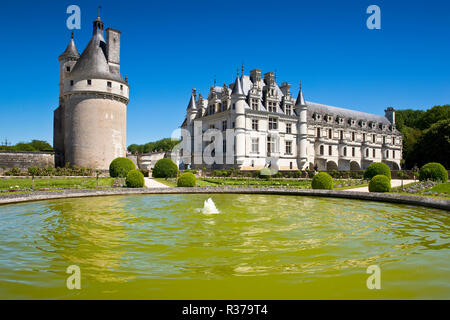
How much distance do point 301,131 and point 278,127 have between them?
420cm

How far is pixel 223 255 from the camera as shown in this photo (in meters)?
5.55

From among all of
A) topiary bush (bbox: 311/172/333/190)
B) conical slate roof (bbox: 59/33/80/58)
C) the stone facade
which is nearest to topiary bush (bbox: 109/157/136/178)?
the stone facade

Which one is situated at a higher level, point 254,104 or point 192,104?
point 192,104

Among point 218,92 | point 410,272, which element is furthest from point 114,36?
point 410,272

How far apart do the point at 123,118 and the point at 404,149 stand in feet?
A: 180

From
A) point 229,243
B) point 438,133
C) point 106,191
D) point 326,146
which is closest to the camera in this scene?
point 229,243

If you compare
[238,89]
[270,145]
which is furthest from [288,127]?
[238,89]

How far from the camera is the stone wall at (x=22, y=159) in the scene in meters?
33.4

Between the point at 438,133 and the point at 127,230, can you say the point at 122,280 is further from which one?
the point at 438,133

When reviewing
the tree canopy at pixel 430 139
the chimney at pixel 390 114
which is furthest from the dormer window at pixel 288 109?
the chimney at pixel 390 114

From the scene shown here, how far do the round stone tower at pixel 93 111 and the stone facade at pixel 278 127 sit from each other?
1193cm

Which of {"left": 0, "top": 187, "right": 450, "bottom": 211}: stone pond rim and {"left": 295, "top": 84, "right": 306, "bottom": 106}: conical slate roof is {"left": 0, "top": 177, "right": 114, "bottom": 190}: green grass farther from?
{"left": 295, "top": 84, "right": 306, "bottom": 106}: conical slate roof

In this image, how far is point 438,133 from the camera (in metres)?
44.3

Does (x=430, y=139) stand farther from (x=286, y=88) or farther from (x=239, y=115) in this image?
(x=239, y=115)
